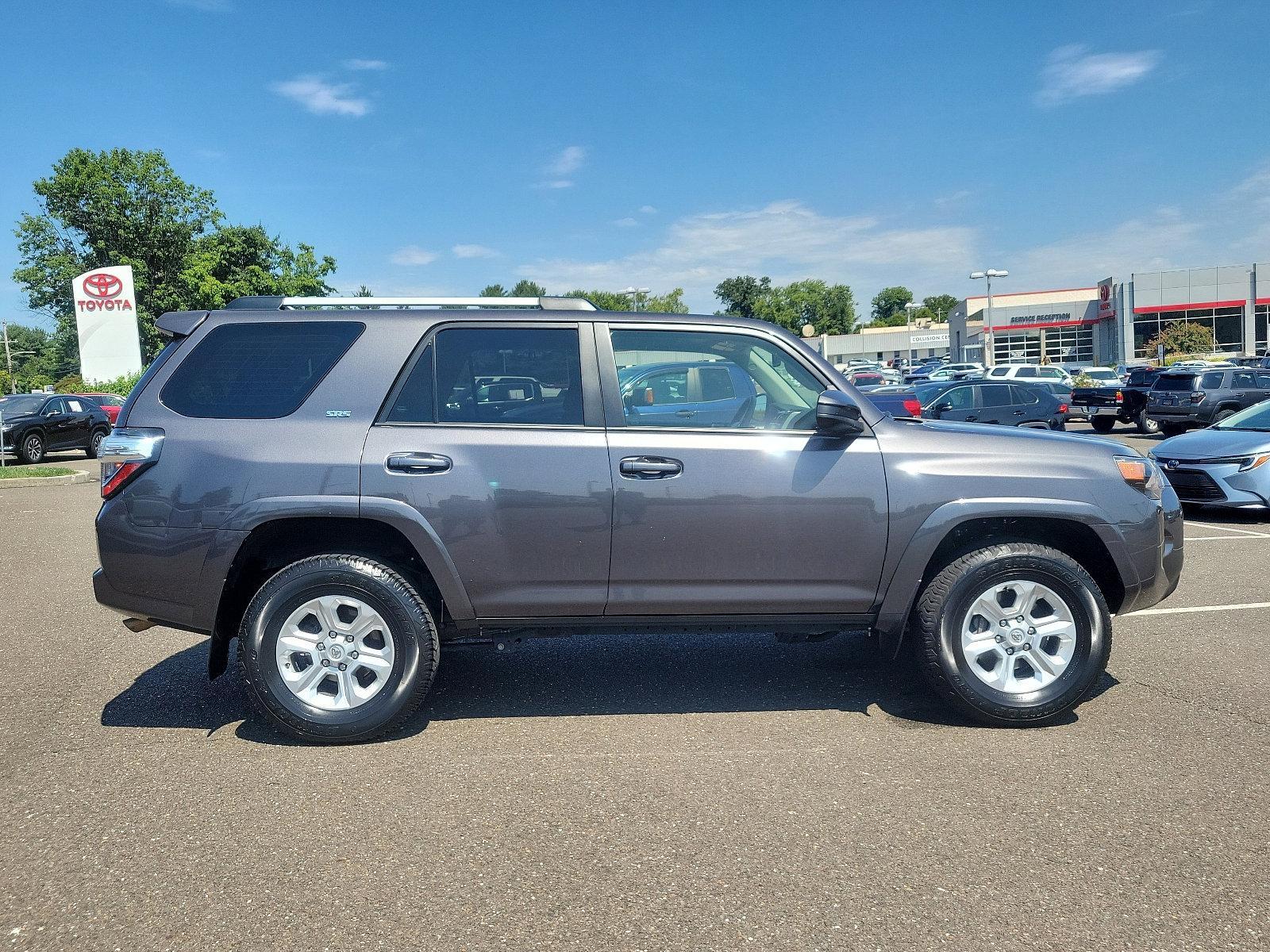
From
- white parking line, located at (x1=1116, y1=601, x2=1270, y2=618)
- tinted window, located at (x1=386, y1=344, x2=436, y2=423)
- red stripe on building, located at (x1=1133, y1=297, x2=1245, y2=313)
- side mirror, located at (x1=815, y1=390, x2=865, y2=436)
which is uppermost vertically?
red stripe on building, located at (x1=1133, y1=297, x2=1245, y2=313)

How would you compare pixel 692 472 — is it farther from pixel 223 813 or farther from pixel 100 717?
pixel 100 717

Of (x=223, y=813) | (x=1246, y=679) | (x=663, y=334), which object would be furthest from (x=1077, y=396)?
(x=223, y=813)

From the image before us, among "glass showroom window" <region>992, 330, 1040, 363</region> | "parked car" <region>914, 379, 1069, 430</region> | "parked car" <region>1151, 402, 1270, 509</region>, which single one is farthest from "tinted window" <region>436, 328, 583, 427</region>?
"glass showroom window" <region>992, 330, 1040, 363</region>

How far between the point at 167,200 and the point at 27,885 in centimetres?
6587

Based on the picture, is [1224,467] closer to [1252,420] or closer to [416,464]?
[1252,420]

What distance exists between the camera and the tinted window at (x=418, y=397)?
14.4ft

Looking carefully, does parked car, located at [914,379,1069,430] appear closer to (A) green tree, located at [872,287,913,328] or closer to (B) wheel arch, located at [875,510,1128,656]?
(B) wheel arch, located at [875,510,1128,656]

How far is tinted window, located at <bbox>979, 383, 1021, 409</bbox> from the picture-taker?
67.3 ft

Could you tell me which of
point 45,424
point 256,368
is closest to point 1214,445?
point 256,368

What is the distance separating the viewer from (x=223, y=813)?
365 cm

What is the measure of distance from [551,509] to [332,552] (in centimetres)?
101

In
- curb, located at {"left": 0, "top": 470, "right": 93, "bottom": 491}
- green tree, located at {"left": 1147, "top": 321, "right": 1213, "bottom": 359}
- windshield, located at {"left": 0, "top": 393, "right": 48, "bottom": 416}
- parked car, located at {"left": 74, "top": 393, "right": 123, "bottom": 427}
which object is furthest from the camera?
green tree, located at {"left": 1147, "top": 321, "right": 1213, "bottom": 359}

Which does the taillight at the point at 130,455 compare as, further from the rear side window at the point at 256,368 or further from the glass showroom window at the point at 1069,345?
the glass showroom window at the point at 1069,345

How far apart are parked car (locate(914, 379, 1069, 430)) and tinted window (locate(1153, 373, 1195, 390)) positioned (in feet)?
9.22
